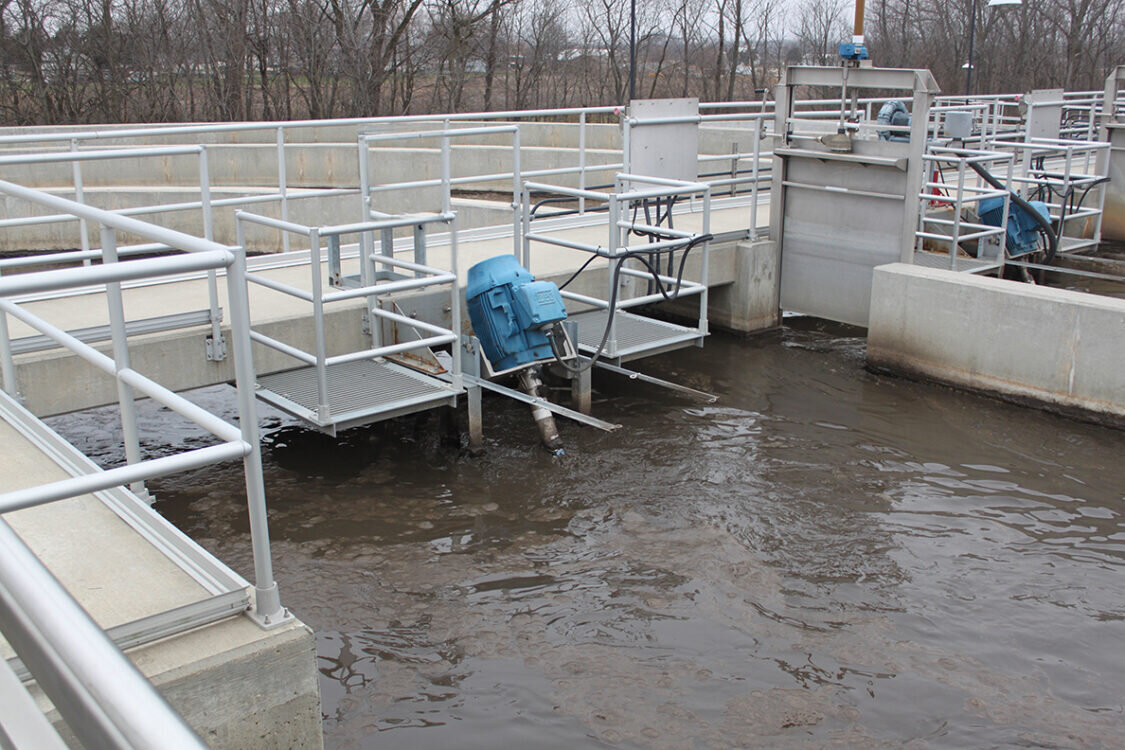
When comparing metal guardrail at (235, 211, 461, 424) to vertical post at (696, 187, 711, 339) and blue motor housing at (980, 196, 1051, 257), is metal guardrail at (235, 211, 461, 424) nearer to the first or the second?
vertical post at (696, 187, 711, 339)

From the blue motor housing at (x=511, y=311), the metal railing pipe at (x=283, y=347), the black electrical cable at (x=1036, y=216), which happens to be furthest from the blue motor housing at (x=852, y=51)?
the metal railing pipe at (x=283, y=347)

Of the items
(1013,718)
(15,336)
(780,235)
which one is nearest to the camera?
(1013,718)

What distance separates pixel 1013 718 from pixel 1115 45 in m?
35.0

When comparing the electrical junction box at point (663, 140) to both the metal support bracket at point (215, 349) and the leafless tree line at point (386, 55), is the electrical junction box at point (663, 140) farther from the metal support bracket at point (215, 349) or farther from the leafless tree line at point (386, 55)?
the leafless tree line at point (386, 55)

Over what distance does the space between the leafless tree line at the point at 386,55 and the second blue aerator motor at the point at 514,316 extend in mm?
17603

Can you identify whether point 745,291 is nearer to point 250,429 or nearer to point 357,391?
point 357,391

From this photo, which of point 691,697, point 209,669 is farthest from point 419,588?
point 209,669

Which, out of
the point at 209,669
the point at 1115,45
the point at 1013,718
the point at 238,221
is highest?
the point at 1115,45

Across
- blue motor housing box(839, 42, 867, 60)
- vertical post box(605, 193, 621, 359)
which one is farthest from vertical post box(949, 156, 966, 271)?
vertical post box(605, 193, 621, 359)

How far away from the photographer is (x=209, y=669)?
279 cm

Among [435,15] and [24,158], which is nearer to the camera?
[24,158]

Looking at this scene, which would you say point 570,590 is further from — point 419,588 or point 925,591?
point 925,591

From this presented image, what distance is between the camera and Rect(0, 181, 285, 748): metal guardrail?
95 cm

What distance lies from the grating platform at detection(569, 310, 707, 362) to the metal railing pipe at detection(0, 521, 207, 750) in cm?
650
